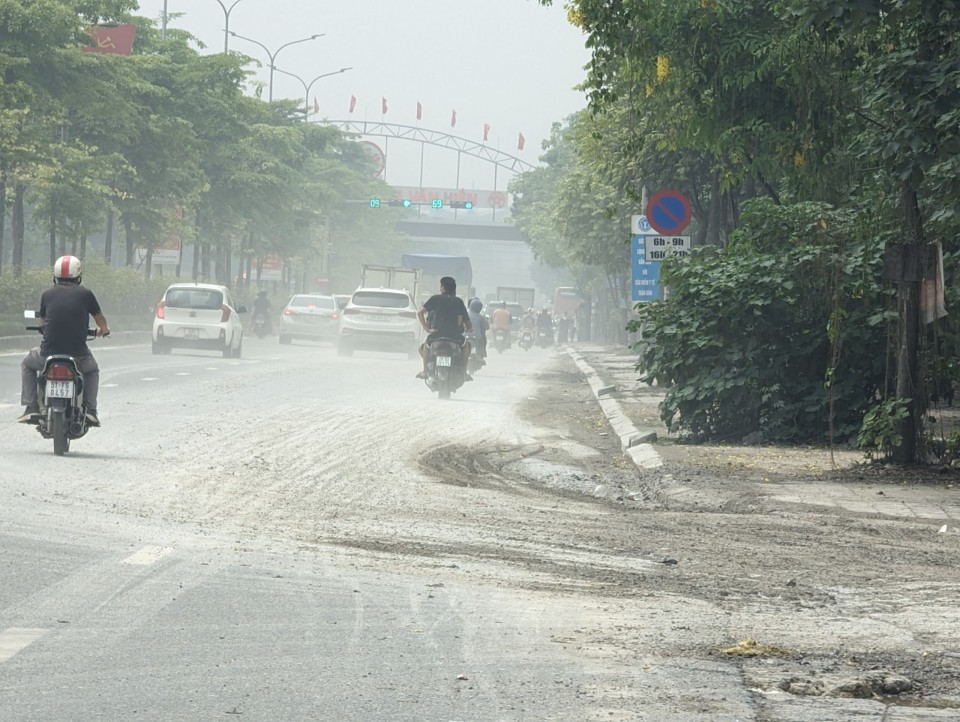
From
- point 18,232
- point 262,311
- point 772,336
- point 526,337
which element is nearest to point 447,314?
point 772,336

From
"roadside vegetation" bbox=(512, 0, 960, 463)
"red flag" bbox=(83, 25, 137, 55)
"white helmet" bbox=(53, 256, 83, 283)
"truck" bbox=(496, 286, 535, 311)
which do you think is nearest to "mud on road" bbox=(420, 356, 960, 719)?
"roadside vegetation" bbox=(512, 0, 960, 463)

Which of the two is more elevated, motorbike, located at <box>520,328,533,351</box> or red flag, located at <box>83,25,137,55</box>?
red flag, located at <box>83,25,137,55</box>

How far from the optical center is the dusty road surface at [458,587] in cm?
Result: 581

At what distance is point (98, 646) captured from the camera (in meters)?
6.40

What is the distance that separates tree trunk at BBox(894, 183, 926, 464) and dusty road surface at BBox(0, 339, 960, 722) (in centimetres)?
94

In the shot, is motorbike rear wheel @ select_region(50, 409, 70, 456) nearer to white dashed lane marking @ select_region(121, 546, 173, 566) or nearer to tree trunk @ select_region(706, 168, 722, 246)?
white dashed lane marking @ select_region(121, 546, 173, 566)

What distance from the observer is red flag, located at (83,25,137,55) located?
46438 millimetres

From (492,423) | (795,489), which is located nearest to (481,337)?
(492,423)

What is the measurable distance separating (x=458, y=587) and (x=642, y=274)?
18.8m

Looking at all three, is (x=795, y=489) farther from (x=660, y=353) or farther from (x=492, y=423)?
(x=492, y=423)

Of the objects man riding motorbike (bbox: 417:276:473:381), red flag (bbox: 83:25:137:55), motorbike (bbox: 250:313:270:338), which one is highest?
red flag (bbox: 83:25:137:55)

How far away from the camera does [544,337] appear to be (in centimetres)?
8319

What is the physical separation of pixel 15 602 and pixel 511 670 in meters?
2.32

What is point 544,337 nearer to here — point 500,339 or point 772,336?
point 500,339
